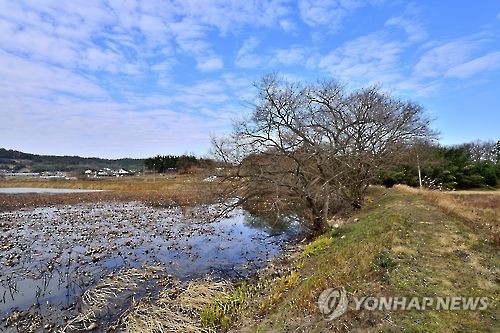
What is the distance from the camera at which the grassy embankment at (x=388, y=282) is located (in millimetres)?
6293

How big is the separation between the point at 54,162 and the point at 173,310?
16505cm

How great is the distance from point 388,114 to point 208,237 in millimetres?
15120

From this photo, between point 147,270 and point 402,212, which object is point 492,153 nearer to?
point 402,212

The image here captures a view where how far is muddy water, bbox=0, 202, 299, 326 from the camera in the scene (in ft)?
36.1

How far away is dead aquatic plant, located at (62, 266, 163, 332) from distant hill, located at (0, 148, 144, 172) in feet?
385

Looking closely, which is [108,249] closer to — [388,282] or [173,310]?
[173,310]

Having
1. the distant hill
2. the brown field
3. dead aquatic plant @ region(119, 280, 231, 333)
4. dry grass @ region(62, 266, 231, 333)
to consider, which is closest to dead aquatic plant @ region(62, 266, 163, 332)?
dry grass @ region(62, 266, 231, 333)

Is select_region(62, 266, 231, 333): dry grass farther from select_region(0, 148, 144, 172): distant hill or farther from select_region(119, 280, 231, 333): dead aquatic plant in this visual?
select_region(0, 148, 144, 172): distant hill

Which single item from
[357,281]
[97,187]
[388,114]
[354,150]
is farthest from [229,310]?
[97,187]

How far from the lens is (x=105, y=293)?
9.98 metres

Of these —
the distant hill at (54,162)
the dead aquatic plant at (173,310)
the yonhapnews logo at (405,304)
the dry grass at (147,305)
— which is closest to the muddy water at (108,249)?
the dry grass at (147,305)

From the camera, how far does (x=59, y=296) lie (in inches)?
401

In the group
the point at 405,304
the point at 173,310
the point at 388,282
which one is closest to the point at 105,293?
the point at 173,310

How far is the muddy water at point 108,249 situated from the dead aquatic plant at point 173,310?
1.88 m
